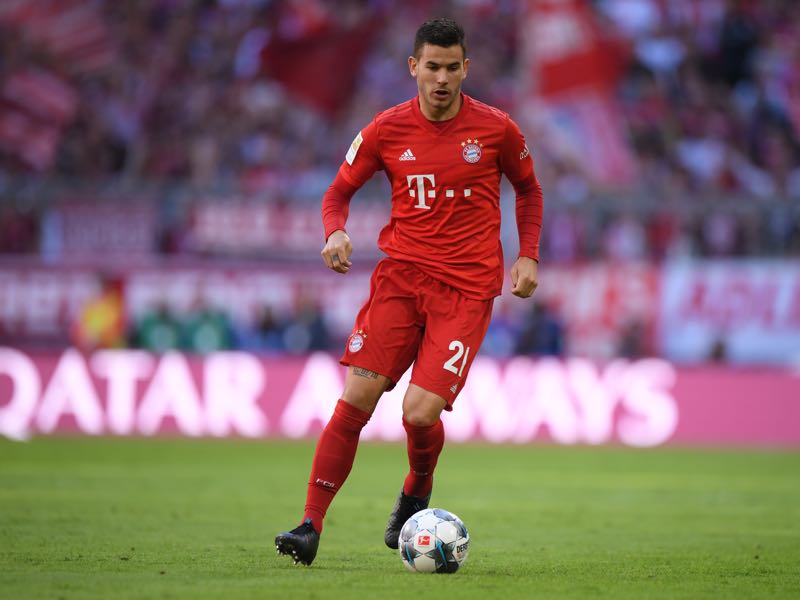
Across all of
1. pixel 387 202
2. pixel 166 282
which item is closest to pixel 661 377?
pixel 387 202

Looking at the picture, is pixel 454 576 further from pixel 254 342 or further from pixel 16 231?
pixel 16 231

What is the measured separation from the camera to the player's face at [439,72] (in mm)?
6199

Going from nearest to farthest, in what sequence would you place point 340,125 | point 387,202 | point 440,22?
point 440,22
point 387,202
point 340,125

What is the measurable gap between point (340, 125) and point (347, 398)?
653 inches

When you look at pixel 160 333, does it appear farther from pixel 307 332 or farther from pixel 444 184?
pixel 444 184

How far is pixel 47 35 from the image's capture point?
2297cm

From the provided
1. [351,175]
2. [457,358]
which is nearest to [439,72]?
[351,175]

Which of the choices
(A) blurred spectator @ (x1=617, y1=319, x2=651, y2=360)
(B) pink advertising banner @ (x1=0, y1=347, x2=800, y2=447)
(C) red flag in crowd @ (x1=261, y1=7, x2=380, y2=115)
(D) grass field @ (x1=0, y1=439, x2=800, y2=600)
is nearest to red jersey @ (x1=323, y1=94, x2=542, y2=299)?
(D) grass field @ (x1=0, y1=439, x2=800, y2=600)

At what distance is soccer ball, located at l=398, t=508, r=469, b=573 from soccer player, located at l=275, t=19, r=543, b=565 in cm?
43

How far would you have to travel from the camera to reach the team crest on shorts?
631 cm

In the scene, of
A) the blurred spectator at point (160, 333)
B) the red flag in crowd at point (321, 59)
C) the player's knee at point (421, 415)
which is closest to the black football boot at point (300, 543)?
the player's knee at point (421, 415)

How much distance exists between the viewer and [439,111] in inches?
253

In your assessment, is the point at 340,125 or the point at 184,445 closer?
the point at 184,445

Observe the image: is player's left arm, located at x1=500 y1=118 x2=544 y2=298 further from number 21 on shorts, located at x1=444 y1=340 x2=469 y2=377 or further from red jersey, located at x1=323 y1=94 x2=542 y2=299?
number 21 on shorts, located at x1=444 y1=340 x2=469 y2=377
